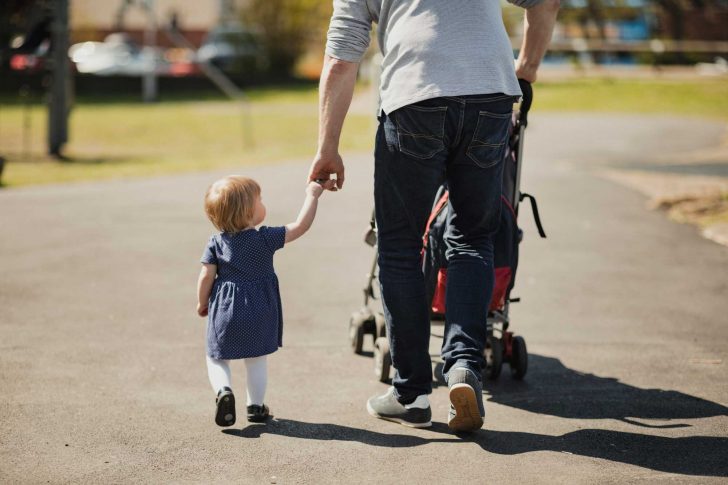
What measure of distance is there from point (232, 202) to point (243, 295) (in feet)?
1.21

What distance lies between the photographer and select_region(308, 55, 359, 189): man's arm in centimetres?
409

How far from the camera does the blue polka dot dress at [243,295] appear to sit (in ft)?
13.6

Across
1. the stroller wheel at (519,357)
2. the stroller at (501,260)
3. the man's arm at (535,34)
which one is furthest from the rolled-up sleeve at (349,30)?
the stroller wheel at (519,357)

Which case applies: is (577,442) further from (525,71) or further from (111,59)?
(111,59)

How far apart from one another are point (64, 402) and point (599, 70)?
132 feet

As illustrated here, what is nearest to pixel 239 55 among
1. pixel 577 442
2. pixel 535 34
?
pixel 535 34

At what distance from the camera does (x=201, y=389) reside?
4.75m

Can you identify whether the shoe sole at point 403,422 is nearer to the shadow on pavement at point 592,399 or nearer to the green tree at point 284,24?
the shadow on pavement at point 592,399

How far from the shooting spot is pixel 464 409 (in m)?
3.94

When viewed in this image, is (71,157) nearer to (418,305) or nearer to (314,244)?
(314,244)

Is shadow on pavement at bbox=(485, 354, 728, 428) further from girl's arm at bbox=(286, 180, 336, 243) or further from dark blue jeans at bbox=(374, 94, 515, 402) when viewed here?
girl's arm at bbox=(286, 180, 336, 243)

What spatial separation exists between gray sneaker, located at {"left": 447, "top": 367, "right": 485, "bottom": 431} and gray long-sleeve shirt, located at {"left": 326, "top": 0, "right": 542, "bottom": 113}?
3.38 feet

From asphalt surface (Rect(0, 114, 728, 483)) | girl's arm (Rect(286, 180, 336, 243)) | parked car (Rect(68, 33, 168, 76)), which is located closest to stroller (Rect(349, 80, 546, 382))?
asphalt surface (Rect(0, 114, 728, 483))

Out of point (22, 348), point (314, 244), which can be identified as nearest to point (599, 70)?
point (314, 244)
